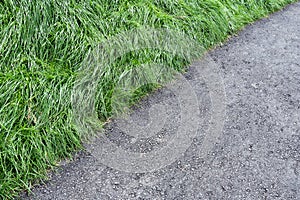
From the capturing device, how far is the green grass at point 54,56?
86.1 inches

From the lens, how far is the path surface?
2.16 metres

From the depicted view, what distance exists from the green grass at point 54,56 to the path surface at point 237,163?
174mm

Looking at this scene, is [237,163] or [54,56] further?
[54,56]

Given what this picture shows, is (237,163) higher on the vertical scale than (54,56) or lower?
lower

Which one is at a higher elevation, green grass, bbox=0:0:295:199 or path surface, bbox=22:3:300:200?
green grass, bbox=0:0:295:199

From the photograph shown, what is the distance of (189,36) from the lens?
3262mm

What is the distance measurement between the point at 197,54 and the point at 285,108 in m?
0.83

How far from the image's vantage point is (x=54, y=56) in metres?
2.76

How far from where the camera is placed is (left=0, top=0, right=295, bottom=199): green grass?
2.19m

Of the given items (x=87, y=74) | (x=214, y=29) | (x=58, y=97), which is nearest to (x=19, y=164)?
(x=58, y=97)

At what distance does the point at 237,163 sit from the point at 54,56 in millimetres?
1389

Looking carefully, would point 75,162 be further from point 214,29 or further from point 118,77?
point 214,29

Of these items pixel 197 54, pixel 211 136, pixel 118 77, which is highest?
pixel 118 77

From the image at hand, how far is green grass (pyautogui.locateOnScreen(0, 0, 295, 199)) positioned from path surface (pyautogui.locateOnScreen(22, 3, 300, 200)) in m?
0.17
